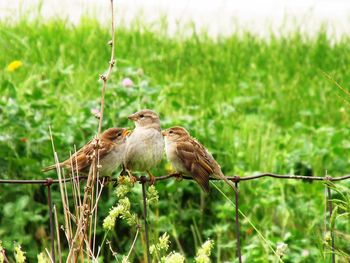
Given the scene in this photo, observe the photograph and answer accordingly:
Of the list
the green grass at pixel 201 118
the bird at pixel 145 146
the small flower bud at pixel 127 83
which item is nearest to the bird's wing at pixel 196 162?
the bird at pixel 145 146

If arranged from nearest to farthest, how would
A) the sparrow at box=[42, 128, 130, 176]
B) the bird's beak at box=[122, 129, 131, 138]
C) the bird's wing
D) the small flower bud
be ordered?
the sparrow at box=[42, 128, 130, 176]
the bird's beak at box=[122, 129, 131, 138]
the bird's wing
the small flower bud

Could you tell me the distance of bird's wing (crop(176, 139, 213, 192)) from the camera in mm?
4621

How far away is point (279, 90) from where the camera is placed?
7641mm

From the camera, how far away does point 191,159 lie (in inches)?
183

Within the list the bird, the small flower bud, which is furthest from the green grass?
the bird

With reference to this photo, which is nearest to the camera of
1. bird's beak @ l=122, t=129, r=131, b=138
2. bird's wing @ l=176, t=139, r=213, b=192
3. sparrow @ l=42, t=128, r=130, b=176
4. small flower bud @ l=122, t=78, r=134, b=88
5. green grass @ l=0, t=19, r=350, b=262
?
sparrow @ l=42, t=128, r=130, b=176

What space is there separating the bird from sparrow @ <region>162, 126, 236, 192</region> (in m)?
0.11

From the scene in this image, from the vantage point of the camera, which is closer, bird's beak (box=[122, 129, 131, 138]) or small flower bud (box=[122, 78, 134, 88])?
bird's beak (box=[122, 129, 131, 138])

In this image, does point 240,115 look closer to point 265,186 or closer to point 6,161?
point 265,186

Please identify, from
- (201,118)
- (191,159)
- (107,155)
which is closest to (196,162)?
(191,159)

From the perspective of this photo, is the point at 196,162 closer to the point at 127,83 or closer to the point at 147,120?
the point at 147,120

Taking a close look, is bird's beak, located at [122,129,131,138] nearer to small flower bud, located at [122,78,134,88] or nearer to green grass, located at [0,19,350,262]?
green grass, located at [0,19,350,262]

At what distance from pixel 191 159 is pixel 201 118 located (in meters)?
1.77

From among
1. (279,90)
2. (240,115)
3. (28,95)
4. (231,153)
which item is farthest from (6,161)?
(279,90)
